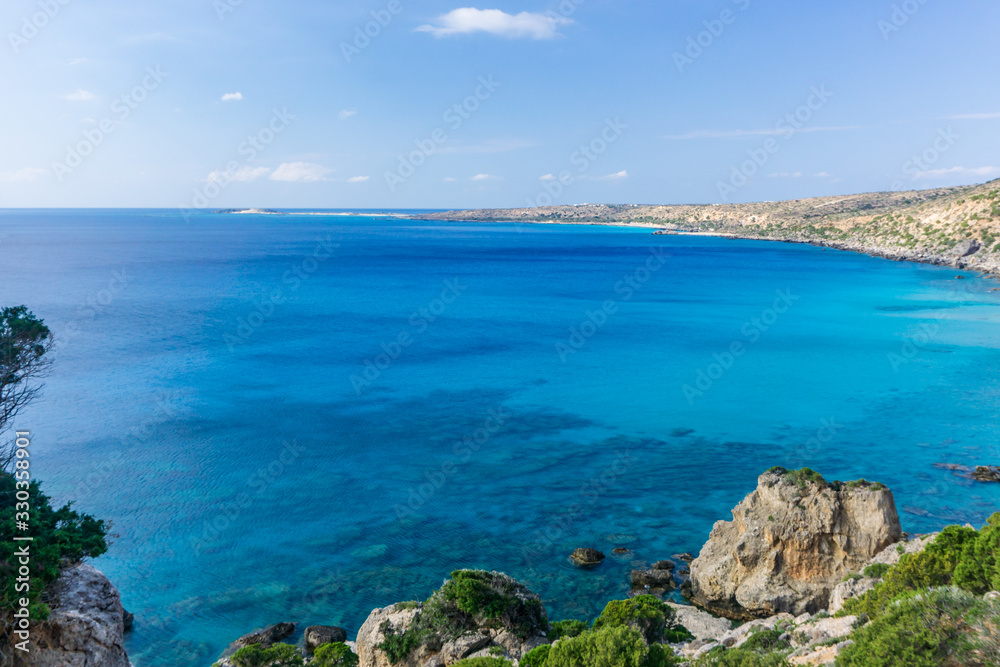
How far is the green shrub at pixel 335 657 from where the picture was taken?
14.2 meters

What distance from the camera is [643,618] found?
14789 mm

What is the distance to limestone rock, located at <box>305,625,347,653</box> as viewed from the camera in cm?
1672

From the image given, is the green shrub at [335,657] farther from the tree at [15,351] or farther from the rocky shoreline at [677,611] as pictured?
the tree at [15,351]

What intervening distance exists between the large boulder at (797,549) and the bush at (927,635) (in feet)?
29.7

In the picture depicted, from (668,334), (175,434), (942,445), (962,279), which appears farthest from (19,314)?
(962,279)

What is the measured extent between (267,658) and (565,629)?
23.2 feet

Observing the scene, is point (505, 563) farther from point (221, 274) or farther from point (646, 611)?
point (221, 274)

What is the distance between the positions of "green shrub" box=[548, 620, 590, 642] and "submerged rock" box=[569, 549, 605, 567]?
15.9 feet

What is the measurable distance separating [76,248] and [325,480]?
136 meters

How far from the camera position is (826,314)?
63.8 meters
